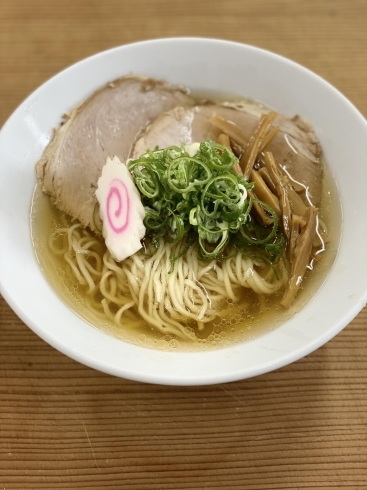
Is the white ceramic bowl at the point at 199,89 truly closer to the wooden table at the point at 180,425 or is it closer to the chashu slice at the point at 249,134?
the chashu slice at the point at 249,134

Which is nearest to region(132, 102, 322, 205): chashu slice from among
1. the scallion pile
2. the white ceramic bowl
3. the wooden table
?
the white ceramic bowl

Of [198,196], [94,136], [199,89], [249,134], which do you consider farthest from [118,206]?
[199,89]

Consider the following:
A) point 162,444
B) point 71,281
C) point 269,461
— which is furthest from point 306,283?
point 71,281

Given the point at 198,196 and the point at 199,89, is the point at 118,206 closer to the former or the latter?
the point at 198,196

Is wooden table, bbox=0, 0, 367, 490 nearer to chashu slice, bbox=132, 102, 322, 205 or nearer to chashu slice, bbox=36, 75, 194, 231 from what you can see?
chashu slice, bbox=36, 75, 194, 231

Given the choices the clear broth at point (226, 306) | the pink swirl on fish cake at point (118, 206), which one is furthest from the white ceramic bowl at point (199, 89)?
the pink swirl on fish cake at point (118, 206)
